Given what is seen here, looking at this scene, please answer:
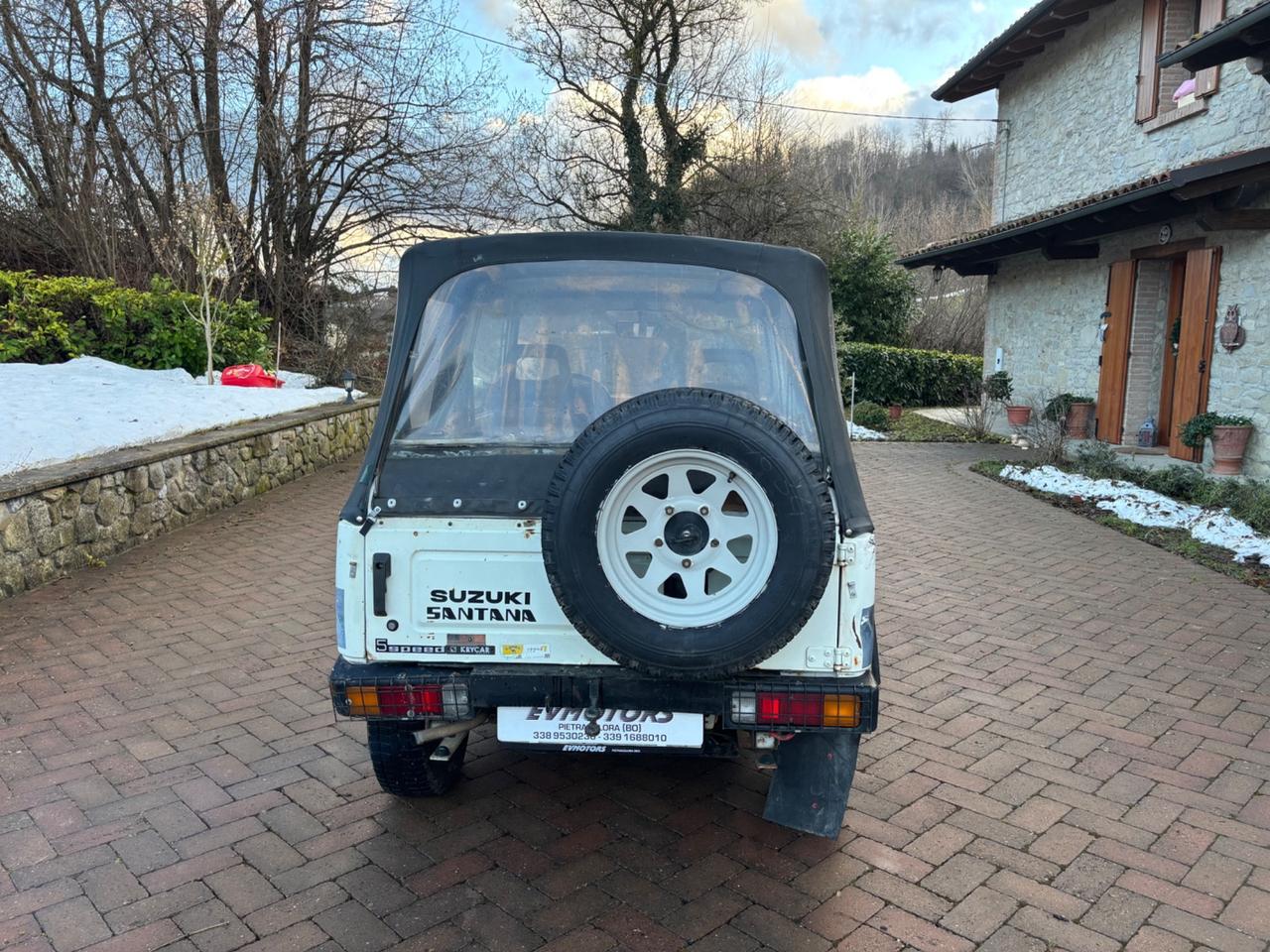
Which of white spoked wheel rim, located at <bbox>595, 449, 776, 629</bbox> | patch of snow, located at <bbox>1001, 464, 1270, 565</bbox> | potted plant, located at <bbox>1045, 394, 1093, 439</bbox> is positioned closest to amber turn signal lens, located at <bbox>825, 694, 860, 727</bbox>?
white spoked wheel rim, located at <bbox>595, 449, 776, 629</bbox>

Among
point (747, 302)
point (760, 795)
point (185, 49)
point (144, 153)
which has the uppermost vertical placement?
point (185, 49)

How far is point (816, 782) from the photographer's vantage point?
115 inches

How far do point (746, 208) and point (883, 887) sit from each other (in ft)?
72.4

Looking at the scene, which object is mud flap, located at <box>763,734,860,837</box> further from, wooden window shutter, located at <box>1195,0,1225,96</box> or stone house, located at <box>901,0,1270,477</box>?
wooden window shutter, located at <box>1195,0,1225,96</box>

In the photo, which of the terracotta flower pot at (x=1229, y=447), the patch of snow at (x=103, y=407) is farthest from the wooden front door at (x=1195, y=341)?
the patch of snow at (x=103, y=407)

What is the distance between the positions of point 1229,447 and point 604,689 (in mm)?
8517

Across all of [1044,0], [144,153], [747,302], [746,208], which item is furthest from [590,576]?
[746,208]

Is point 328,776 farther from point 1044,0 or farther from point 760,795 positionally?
point 1044,0

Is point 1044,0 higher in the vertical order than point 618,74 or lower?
lower

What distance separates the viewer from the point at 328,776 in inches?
136

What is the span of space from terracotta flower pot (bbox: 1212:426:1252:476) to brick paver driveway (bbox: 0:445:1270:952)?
4.13 metres

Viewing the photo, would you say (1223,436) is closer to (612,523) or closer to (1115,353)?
(1115,353)

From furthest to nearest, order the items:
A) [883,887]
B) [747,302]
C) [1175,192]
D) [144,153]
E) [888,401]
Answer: [888,401]
[144,153]
[1175,192]
[747,302]
[883,887]

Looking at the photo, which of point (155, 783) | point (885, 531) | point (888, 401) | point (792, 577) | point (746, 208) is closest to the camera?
point (792, 577)
